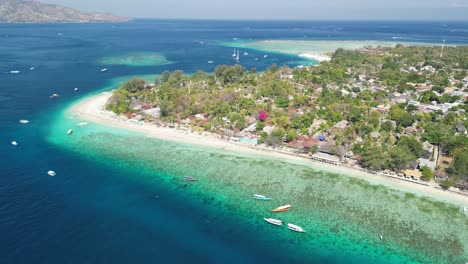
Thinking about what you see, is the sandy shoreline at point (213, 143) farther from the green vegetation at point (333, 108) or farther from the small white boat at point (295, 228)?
the small white boat at point (295, 228)

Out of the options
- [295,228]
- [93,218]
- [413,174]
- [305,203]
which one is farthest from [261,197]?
[413,174]

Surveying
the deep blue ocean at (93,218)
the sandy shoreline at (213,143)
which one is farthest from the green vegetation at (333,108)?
the deep blue ocean at (93,218)

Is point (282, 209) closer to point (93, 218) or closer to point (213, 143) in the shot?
point (93, 218)

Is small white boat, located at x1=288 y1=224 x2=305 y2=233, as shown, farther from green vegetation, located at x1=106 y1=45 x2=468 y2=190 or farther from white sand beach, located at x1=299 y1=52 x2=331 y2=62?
white sand beach, located at x1=299 y1=52 x2=331 y2=62

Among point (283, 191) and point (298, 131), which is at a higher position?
point (298, 131)

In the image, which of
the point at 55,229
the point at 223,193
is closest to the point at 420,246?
the point at 223,193

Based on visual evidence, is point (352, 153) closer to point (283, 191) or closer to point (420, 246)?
point (283, 191)

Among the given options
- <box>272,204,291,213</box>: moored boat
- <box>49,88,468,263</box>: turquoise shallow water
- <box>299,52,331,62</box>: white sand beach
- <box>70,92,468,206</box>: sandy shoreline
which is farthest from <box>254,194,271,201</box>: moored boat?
<box>299,52,331,62</box>: white sand beach
